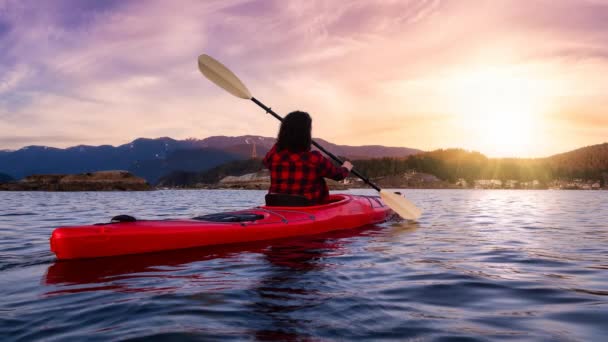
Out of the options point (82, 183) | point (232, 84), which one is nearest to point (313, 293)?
point (232, 84)

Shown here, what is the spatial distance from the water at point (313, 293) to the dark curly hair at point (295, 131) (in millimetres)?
1584

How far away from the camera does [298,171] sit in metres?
7.17

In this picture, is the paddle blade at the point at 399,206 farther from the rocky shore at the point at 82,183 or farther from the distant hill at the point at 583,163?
the distant hill at the point at 583,163

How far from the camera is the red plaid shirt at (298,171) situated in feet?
23.1

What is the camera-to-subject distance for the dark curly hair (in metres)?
6.84

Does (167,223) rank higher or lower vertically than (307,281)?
higher

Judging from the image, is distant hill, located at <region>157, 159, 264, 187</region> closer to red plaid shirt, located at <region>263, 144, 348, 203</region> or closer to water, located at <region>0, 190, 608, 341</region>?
red plaid shirt, located at <region>263, 144, 348, 203</region>

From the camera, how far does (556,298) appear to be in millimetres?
3549

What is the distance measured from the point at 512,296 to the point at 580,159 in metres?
101

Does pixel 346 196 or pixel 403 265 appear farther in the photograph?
pixel 346 196

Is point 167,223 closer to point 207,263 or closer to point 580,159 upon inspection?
point 207,263

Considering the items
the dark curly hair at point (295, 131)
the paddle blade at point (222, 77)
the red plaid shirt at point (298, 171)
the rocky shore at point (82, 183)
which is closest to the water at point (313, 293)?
the red plaid shirt at point (298, 171)

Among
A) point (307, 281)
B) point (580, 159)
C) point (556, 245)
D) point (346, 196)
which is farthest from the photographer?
point (580, 159)

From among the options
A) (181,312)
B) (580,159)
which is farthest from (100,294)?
(580,159)
